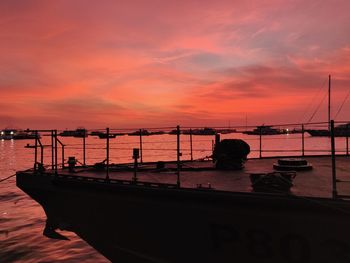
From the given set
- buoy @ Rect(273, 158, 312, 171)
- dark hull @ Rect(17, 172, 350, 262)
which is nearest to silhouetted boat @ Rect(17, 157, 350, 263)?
dark hull @ Rect(17, 172, 350, 262)

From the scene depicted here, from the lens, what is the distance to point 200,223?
23.4ft

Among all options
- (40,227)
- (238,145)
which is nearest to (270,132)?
(238,145)

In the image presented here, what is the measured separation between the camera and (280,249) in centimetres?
630

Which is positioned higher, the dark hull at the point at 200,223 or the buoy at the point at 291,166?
the buoy at the point at 291,166

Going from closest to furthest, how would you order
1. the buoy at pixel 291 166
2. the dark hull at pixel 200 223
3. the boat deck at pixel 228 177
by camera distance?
the dark hull at pixel 200 223 < the boat deck at pixel 228 177 < the buoy at pixel 291 166

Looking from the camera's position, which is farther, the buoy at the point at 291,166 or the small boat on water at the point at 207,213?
the buoy at the point at 291,166

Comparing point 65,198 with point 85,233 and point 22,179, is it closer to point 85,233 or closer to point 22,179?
point 85,233

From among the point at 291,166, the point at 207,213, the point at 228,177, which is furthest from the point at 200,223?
the point at 291,166

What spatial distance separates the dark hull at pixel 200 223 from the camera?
5938 mm

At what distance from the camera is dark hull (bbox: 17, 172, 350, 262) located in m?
5.94

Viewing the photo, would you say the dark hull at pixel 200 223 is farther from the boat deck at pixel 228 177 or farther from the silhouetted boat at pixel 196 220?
the boat deck at pixel 228 177

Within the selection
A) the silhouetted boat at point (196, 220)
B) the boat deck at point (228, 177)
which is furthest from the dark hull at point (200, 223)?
the boat deck at point (228, 177)

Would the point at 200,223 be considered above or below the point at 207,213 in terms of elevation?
below

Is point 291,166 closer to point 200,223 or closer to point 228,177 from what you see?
point 228,177
